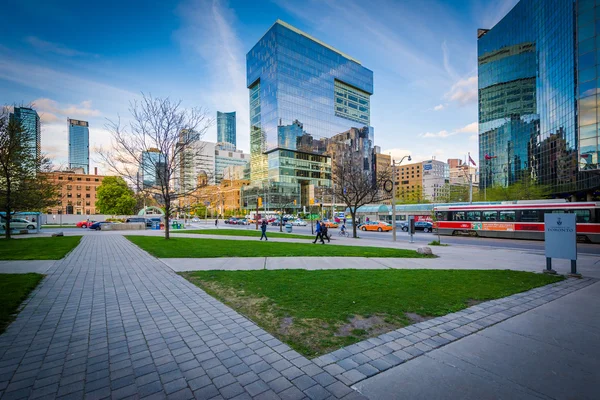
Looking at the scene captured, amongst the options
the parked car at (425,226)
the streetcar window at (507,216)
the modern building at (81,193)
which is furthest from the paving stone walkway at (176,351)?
the modern building at (81,193)

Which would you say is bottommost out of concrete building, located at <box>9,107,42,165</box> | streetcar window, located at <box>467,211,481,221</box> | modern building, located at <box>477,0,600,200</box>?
streetcar window, located at <box>467,211,481,221</box>

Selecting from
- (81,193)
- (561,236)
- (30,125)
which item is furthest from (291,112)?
(561,236)

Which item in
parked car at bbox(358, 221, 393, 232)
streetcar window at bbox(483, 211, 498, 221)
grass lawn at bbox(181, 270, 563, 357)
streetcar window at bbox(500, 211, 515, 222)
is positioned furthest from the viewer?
parked car at bbox(358, 221, 393, 232)

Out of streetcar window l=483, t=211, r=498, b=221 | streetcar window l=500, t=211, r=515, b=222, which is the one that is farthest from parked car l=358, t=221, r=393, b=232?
streetcar window l=500, t=211, r=515, b=222

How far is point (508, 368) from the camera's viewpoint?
3480 mm

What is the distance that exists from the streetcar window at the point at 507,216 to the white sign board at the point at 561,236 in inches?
777

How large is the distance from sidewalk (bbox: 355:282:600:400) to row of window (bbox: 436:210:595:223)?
24.5 meters

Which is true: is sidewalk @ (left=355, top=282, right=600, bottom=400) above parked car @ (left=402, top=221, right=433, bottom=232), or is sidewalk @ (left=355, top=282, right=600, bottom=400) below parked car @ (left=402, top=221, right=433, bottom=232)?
above

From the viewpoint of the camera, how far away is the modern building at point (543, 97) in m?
25.7

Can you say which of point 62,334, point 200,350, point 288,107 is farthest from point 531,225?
point 288,107

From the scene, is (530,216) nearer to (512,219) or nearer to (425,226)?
(512,219)

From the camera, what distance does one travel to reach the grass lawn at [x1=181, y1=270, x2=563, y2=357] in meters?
4.58

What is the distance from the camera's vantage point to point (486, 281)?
26.6 feet

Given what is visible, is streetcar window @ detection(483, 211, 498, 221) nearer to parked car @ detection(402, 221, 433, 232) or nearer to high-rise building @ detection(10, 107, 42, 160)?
parked car @ detection(402, 221, 433, 232)
